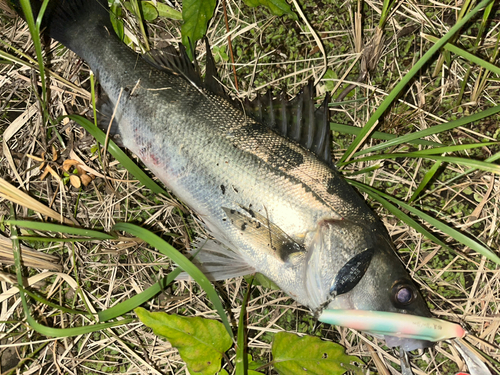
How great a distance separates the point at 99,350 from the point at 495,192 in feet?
11.0

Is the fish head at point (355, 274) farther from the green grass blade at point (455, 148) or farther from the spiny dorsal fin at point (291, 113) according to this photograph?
the green grass blade at point (455, 148)

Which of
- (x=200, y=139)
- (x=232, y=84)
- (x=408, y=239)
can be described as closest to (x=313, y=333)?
(x=408, y=239)

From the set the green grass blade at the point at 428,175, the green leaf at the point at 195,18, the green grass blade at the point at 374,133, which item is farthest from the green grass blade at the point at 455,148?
the green leaf at the point at 195,18

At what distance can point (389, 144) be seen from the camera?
261 cm

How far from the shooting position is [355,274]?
2.24m

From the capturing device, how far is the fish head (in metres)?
2.25

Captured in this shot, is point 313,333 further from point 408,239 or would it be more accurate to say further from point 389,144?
point 389,144

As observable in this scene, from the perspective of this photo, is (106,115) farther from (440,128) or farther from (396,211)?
(440,128)

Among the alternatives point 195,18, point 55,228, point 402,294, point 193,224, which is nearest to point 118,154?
point 55,228

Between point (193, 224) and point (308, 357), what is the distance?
4.26 feet

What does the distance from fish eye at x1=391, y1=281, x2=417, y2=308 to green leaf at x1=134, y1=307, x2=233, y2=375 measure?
1158 millimetres

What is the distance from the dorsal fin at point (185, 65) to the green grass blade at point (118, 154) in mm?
654

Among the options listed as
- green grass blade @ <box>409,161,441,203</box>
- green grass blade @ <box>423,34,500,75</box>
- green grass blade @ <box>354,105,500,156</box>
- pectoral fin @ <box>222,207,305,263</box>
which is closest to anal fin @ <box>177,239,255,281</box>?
pectoral fin @ <box>222,207,305,263</box>

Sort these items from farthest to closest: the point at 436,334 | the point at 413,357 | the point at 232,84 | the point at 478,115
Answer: the point at 232,84 → the point at 413,357 → the point at 478,115 → the point at 436,334
